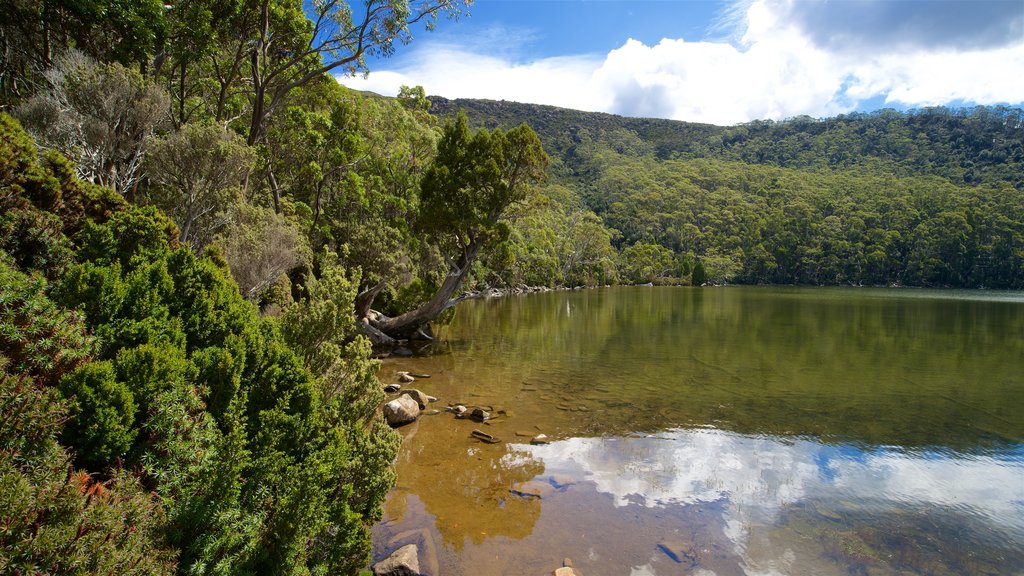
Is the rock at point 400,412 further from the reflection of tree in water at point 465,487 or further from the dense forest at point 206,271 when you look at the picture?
the dense forest at point 206,271

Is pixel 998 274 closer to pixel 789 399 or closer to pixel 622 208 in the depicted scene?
pixel 622 208

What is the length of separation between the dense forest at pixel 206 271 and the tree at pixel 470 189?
138 mm

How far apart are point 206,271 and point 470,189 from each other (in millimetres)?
16998

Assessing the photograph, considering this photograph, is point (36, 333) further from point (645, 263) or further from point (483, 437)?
point (645, 263)

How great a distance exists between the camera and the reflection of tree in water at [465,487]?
25.5 ft

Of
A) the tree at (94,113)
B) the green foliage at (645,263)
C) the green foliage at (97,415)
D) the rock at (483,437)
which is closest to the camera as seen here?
the green foliage at (97,415)

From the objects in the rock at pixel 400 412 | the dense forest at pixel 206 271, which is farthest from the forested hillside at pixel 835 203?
the rock at pixel 400 412

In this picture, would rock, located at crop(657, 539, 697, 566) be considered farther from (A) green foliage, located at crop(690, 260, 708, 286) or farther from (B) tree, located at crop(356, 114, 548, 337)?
(A) green foliage, located at crop(690, 260, 708, 286)

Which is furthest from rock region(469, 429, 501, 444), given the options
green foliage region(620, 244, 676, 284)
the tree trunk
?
green foliage region(620, 244, 676, 284)

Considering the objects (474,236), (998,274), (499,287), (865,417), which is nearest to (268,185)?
(474,236)

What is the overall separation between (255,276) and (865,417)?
18540 millimetres

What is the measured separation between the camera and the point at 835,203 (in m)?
118

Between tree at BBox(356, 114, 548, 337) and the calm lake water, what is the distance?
4032mm

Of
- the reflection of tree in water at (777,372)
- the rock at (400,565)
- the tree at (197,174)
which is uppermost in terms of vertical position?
the tree at (197,174)
